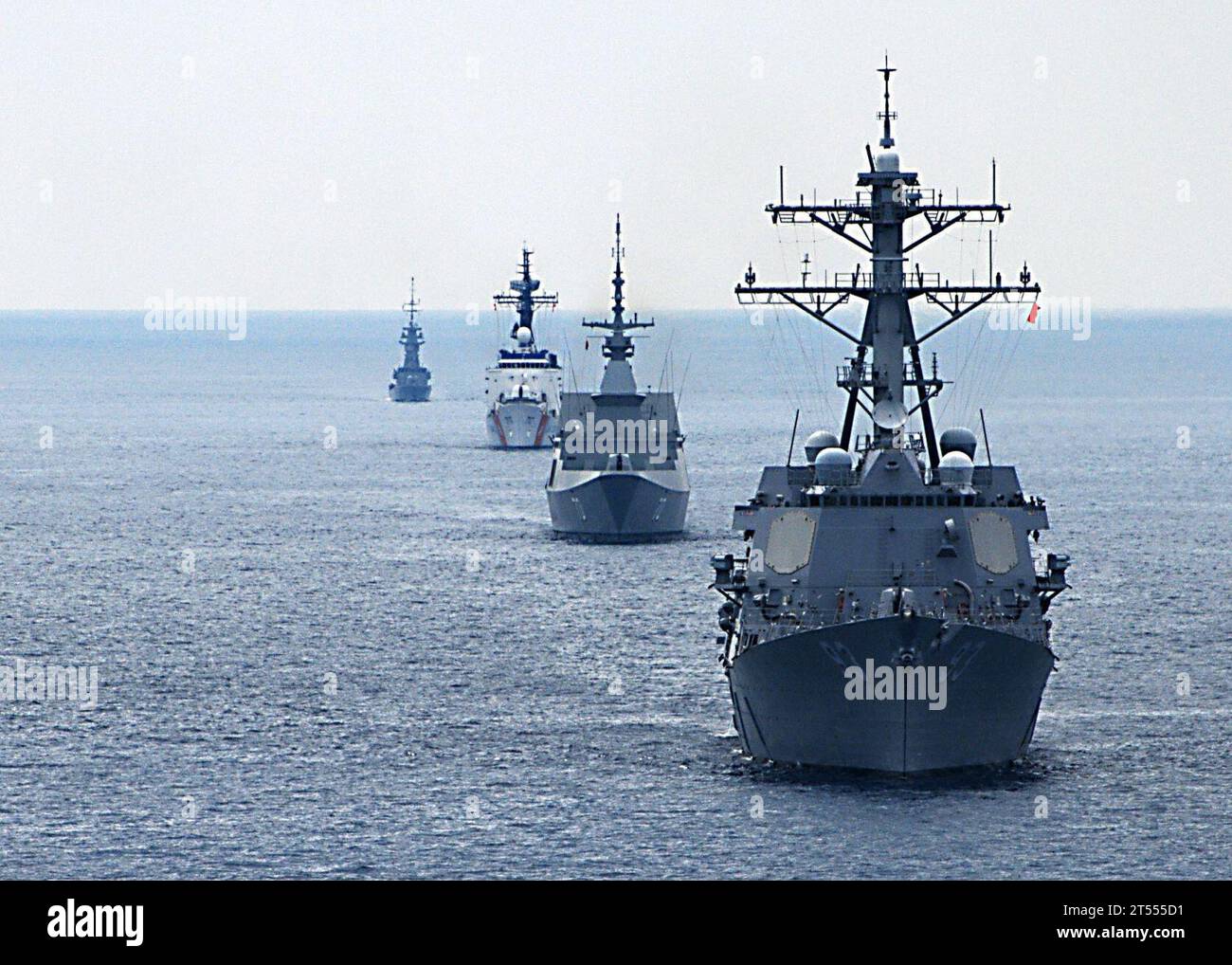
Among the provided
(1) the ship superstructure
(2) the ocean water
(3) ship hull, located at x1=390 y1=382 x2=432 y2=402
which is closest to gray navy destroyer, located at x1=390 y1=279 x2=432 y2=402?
(3) ship hull, located at x1=390 y1=382 x2=432 y2=402

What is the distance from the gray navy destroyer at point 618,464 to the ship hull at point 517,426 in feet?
149

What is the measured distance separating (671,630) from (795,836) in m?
24.0

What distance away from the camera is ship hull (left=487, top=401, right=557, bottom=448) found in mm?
135500

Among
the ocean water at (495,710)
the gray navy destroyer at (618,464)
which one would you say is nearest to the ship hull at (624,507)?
the gray navy destroyer at (618,464)

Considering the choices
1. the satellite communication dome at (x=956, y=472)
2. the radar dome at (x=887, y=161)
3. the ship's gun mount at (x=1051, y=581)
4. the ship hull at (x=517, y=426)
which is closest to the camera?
the ship's gun mount at (x=1051, y=581)

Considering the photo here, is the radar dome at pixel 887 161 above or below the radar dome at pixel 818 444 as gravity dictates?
above

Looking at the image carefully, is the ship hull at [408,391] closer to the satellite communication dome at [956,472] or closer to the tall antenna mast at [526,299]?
the tall antenna mast at [526,299]

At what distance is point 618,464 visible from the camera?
275 ft

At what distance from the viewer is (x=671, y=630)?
5606 centimetres

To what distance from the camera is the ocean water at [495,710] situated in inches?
1262

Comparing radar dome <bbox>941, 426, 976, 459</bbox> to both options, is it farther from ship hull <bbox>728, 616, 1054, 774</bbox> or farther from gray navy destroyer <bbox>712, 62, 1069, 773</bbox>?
ship hull <bbox>728, 616, 1054, 774</bbox>

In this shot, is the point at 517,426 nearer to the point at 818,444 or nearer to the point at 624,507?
the point at 624,507

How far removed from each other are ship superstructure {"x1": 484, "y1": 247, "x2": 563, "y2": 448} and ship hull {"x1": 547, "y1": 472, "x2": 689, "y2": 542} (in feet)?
156
